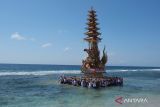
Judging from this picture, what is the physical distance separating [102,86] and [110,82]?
2987 millimetres

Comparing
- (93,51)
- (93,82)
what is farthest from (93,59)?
(93,82)

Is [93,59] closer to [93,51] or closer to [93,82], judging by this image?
[93,51]

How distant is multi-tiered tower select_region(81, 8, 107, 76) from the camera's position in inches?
2248

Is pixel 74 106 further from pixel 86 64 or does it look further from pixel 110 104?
pixel 86 64

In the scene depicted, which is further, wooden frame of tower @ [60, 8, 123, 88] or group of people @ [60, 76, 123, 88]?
wooden frame of tower @ [60, 8, 123, 88]

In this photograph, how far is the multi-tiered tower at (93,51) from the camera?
57094 millimetres

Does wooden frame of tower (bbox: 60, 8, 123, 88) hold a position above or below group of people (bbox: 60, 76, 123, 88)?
above

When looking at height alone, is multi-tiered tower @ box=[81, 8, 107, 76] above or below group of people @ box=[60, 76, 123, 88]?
above

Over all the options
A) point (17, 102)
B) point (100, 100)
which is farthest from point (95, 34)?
point (17, 102)

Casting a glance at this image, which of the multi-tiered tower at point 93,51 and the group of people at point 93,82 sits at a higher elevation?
the multi-tiered tower at point 93,51

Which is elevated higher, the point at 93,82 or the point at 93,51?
the point at 93,51

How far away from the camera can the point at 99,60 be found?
57.9 metres

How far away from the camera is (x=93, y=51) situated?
57250 millimetres

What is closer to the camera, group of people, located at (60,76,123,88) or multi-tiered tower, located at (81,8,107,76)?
group of people, located at (60,76,123,88)
